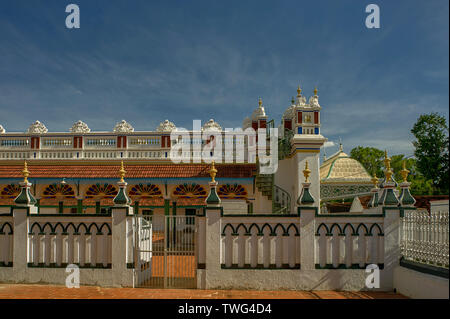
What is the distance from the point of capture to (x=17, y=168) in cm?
1769

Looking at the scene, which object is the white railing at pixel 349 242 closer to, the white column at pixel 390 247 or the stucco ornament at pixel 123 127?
the white column at pixel 390 247

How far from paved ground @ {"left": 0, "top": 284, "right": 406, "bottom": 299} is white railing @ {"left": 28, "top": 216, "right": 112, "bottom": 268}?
0.66 m

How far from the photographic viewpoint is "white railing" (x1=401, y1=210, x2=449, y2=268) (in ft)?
23.6

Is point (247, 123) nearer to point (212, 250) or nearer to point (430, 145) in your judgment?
point (212, 250)

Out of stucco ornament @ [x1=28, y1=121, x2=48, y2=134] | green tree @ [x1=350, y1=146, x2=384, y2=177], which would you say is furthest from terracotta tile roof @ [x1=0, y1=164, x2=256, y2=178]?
green tree @ [x1=350, y1=146, x2=384, y2=177]

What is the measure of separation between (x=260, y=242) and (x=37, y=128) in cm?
1516

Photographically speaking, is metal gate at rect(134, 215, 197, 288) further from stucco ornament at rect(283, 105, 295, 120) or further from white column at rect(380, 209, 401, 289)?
stucco ornament at rect(283, 105, 295, 120)

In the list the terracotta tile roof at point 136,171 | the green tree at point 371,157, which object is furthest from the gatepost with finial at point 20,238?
the green tree at point 371,157

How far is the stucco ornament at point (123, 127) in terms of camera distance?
18.5 metres

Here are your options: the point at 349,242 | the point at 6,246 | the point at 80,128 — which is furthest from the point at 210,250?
the point at 80,128

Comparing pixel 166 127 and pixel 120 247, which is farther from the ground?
pixel 166 127

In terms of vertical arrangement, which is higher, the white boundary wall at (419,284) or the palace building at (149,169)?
the palace building at (149,169)

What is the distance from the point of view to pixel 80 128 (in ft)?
61.3
